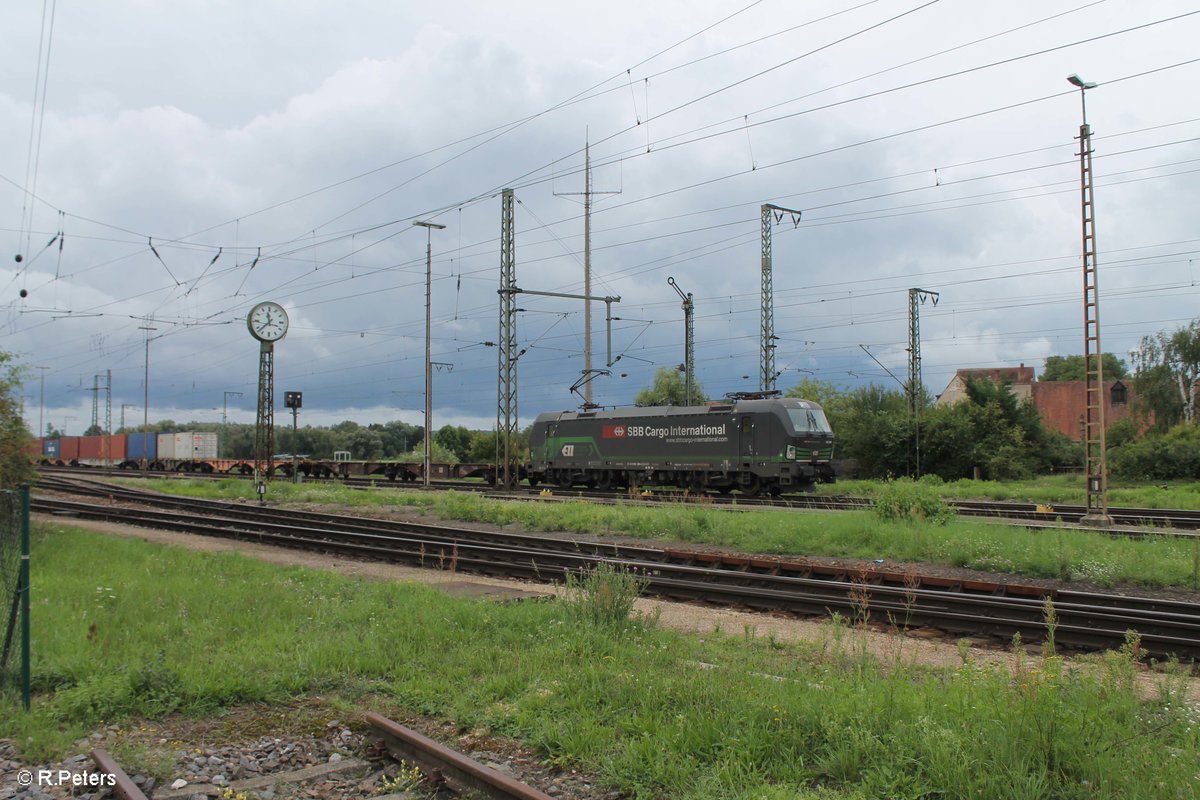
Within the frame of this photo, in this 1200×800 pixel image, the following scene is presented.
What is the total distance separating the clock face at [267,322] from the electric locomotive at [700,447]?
12172mm

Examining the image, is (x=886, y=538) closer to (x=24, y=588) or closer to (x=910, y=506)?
(x=910, y=506)

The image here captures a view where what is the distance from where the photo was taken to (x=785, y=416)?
27.6 m

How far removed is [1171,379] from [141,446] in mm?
75676

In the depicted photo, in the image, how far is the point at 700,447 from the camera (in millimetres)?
30047

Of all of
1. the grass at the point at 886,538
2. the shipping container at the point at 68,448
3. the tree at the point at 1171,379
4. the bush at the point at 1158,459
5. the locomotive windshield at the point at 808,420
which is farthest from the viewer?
the shipping container at the point at 68,448

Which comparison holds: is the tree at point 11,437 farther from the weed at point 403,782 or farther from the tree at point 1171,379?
the tree at point 1171,379

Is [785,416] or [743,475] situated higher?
[785,416]

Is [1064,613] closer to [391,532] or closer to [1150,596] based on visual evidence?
[1150,596]

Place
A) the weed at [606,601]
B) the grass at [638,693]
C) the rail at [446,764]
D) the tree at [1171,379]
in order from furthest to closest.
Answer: the tree at [1171,379], the weed at [606,601], the rail at [446,764], the grass at [638,693]

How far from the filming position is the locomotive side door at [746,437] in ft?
93.1

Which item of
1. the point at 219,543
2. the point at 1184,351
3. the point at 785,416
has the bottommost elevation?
the point at 219,543

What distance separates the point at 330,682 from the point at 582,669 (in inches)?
90.1

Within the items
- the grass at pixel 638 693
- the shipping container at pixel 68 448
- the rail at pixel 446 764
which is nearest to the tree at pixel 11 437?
the grass at pixel 638 693

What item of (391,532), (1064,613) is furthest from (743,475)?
(1064,613)
